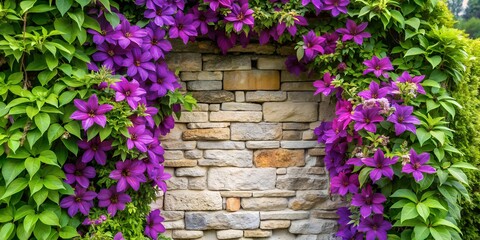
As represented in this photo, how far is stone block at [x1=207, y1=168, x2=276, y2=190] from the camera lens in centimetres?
268

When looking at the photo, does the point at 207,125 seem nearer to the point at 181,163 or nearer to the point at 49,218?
the point at 181,163

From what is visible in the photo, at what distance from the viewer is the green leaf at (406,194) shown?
2.25 metres

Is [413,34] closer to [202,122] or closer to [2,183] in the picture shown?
[202,122]

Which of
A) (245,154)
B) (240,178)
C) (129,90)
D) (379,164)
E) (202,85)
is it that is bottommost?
(240,178)

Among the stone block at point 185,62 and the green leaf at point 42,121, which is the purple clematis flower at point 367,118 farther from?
the green leaf at point 42,121

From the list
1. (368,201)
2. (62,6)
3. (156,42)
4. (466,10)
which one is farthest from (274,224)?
(466,10)

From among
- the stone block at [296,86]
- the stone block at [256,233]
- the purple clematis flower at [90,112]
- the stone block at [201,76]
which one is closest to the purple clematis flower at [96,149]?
the purple clematis flower at [90,112]

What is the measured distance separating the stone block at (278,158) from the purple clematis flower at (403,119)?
594 millimetres

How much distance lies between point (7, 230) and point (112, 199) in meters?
0.44

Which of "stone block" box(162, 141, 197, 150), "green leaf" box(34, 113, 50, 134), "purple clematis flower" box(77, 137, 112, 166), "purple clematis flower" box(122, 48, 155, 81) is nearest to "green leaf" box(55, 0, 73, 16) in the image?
"purple clematis flower" box(122, 48, 155, 81)

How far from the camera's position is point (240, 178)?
8.83 ft

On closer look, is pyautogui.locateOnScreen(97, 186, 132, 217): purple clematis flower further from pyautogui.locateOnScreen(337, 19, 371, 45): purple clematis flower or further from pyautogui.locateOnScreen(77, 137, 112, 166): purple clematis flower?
pyautogui.locateOnScreen(337, 19, 371, 45): purple clematis flower

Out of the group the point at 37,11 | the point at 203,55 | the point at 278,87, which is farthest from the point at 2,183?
the point at 278,87

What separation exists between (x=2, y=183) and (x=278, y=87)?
141 cm
